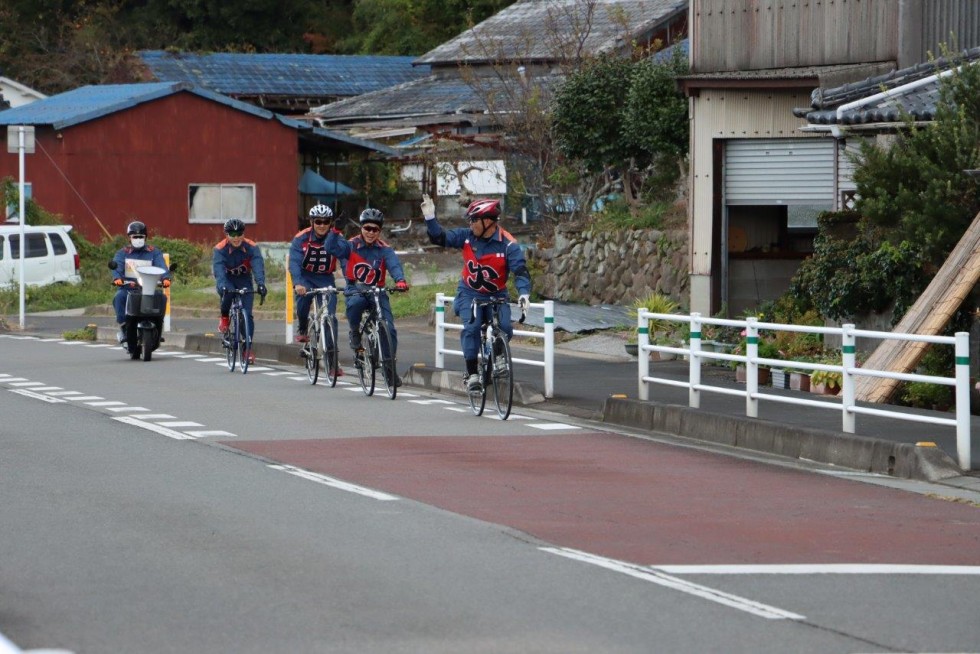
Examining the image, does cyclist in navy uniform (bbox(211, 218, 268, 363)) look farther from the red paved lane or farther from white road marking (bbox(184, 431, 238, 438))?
the red paved lane

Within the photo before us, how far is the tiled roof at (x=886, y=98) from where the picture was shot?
1817 cm

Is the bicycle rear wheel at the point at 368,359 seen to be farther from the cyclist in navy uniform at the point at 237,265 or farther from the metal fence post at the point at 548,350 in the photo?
the cyclist in navy uniform at the point at 237,265

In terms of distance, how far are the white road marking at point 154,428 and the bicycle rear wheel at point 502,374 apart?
293 cm

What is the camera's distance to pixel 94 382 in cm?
1880

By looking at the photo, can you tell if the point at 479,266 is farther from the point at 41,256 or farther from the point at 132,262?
the point at 41,256

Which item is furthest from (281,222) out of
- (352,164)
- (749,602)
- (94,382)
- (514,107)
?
(749,602)

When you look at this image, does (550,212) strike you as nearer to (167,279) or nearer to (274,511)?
(167,279)

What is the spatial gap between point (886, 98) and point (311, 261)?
21.7 ft

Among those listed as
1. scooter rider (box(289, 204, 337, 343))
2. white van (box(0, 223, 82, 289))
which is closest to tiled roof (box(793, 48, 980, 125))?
scooter rider (box(289, 204, 337, 343))

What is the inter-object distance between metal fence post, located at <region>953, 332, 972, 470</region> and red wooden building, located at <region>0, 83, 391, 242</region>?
103 ft

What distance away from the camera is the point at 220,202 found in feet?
140

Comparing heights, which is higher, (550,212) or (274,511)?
(550,212)

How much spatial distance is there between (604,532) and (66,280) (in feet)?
92.8

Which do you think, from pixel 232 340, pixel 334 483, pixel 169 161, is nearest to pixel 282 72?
pixel 169 161
